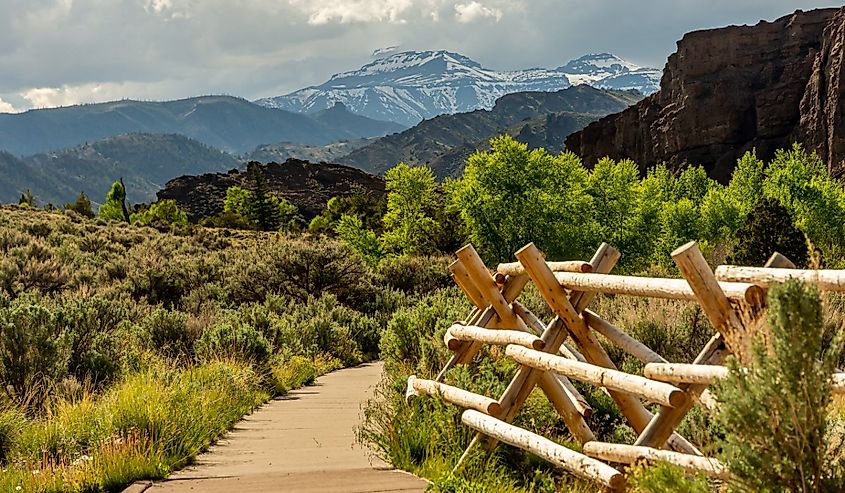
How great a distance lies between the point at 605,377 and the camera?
5422 mm

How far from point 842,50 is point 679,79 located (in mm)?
23461

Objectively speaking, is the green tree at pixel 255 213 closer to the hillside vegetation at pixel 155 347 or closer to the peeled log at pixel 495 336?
the hillside vegetation at pixel 155 347

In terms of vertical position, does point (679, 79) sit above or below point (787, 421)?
above

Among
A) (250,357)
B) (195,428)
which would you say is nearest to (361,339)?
(250,357)

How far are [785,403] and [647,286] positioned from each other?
2.05m

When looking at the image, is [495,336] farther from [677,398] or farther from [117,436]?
[117,436]

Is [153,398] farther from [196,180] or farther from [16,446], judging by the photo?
[196,180]

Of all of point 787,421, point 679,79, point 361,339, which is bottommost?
point 361,339

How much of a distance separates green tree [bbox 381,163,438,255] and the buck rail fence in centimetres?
4187

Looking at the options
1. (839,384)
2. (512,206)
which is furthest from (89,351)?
(512,206)

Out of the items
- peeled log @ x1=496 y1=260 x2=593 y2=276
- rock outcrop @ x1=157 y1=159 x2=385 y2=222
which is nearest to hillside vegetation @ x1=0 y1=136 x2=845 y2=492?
peeled log @ x1=496 y1=260 x2=593 y2=276

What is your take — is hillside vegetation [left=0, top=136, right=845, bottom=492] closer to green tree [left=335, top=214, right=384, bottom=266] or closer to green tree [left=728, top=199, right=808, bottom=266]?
green tree [left=728, top=199, right=808, bottom=266]

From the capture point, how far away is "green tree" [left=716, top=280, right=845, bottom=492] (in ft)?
10.7

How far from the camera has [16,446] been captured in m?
7.36
